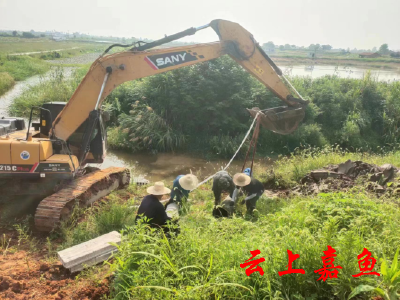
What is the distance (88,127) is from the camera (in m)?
5.95

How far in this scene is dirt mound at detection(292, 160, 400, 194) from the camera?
6105 mm

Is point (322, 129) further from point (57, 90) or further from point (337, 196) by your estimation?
point (57, 90)

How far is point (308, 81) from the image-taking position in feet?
48.8

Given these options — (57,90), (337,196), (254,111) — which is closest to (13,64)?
(57,90)

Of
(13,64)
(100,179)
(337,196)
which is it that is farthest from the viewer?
(13,64)

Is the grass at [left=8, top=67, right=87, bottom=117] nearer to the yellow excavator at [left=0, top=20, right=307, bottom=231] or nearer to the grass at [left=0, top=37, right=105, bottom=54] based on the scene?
the yellow excavator at [left=0, top=20, right=307, bottom=231]

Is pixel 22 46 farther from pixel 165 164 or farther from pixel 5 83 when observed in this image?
pixel 165 164

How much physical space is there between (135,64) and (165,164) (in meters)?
4.30

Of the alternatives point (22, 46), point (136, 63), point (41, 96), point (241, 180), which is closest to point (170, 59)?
point (136, 63)

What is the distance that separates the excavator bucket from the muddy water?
269 cm

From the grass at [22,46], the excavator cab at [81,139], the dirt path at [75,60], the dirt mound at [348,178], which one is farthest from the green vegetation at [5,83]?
the dirt mound at [348,178]

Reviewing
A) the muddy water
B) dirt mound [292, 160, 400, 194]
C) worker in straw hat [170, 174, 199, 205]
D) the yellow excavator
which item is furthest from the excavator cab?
dirt mound [292, 160, 400, 194]

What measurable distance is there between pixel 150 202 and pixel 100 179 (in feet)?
8.40

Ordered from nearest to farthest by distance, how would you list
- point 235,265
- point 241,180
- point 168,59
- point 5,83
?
point 235,265
point 241,180
point 168,59
point 5,83
